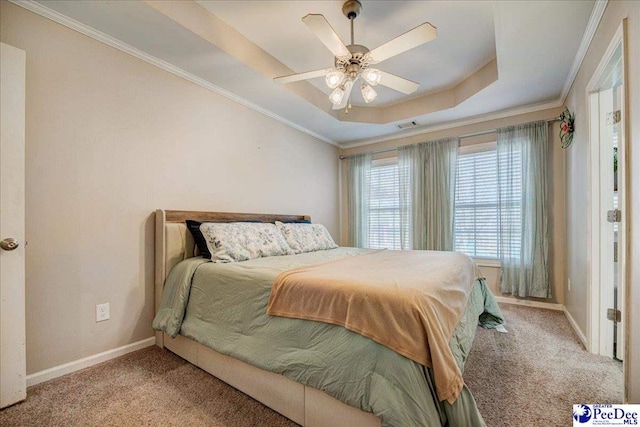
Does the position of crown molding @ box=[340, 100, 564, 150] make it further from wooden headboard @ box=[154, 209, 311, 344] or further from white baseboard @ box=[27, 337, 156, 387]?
white baseboard @ box=[27, 337, 156, 387]

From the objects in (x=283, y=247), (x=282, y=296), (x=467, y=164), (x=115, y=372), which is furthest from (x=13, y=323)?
(x=467, y=164)

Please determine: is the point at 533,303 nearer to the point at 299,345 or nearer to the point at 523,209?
the point at 523,209

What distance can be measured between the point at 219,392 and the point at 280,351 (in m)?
0.58

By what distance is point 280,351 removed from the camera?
1443mm

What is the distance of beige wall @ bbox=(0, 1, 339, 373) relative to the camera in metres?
1.80

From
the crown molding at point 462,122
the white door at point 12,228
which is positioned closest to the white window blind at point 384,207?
the crown molding at point 462,122

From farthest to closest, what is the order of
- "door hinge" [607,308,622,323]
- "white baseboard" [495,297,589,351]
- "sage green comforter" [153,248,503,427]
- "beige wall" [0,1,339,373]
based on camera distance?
1. "white baseboard" [495,297,589,351]
2. "door hinge" [607,308,622,323]
3. "beige wall" [0,1,339,373]
4. "sage green comforter" [153,248,503,427]

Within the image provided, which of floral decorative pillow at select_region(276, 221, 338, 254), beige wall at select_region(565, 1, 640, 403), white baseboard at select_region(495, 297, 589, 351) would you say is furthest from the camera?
floral decorative pillow at select_region(276, 221, 338, 254)

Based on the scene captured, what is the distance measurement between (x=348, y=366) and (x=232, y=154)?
2.55 m

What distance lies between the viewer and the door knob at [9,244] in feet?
5.09

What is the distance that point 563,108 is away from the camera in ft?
10.4

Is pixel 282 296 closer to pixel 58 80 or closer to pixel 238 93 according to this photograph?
pixel 58 80

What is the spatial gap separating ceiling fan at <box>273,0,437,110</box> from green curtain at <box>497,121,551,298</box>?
204 centimetres

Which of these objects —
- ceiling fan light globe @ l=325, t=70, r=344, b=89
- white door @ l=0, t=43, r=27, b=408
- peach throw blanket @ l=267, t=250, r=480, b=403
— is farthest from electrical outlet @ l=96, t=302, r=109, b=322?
ceiling fan light globe @ l=325, t=70, r=344, b=89
